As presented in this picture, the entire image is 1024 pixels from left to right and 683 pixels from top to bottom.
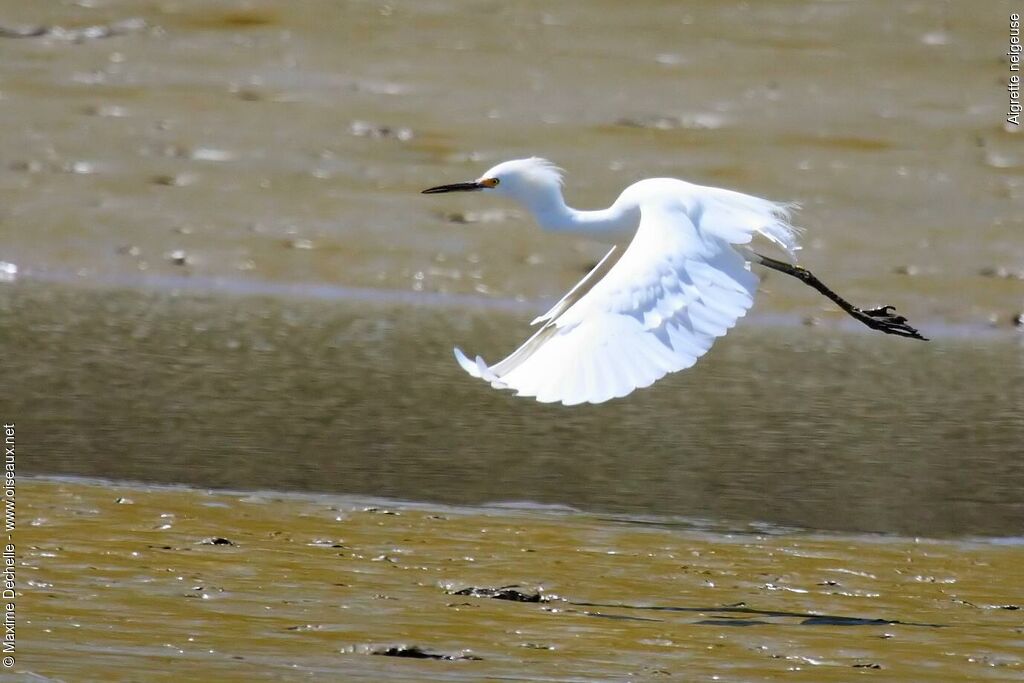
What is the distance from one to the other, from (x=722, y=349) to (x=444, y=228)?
3316mm

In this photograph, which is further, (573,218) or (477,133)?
(477,133)

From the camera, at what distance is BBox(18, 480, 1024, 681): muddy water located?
497cm

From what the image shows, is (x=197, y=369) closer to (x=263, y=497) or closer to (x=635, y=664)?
(x=263, y=497)

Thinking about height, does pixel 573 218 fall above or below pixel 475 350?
above

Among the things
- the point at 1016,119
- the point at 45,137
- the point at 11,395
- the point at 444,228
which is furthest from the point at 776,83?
the point at 11,395

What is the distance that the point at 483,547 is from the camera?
663 cm

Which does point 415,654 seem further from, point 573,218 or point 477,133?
point 477,133

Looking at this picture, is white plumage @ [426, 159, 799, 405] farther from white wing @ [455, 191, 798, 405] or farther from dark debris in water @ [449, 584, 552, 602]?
dark debris in water @ [449, 584, 552, 602]

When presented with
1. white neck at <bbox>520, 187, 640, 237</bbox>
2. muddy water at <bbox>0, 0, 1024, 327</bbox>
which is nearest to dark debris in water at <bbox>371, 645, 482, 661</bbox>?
white neck at <bbox>520, 187, 640, 237</bbox>

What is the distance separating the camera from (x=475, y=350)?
12000mm

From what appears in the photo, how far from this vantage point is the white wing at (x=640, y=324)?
5.65 meters

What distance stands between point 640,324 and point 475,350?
6.06 m

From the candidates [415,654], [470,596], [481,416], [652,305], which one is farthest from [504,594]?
[481,416]

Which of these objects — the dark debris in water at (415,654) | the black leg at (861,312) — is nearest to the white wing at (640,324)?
the dark debris in water at (415,654)
